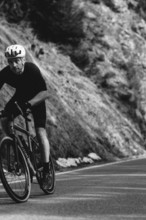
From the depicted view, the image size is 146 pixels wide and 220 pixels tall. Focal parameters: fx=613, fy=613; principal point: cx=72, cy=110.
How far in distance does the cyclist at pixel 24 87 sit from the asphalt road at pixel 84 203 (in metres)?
0.75

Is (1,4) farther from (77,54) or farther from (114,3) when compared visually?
(114,3)

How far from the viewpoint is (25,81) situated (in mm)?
7707

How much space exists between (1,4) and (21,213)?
61.3 ft

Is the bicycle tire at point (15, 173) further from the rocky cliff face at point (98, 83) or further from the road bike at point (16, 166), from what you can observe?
the rocky cliff face at point (98, 83)

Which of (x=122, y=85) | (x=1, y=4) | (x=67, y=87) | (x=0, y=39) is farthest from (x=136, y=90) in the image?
(x=0, y=39)

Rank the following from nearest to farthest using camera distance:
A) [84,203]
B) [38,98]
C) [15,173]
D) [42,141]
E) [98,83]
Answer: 1. [84,203]
2. [15,173]
3. [38,98]
4. [42,141]
5. [98,83]

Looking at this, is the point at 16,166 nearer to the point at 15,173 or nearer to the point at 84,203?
the point at 15,173

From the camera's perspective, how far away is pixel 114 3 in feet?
104

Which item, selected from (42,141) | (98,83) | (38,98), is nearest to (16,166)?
(42,141)

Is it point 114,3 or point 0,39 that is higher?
point 0,39

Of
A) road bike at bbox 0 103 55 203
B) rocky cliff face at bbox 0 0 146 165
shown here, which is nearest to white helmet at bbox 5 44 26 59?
road bike at bbox 0 103 55 203

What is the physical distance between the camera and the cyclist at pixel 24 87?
7.50 meters

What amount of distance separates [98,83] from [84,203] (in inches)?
758

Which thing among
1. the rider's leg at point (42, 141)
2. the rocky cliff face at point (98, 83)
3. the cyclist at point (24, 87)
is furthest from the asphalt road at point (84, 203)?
the rocky cliff face at point (98, 83)
